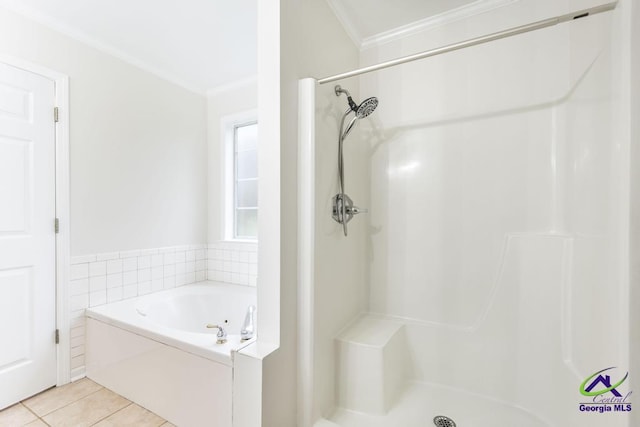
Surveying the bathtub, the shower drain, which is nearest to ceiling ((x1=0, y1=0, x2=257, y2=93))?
the bathtub

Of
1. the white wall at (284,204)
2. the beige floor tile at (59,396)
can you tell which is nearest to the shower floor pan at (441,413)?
the white wall at (284,204)

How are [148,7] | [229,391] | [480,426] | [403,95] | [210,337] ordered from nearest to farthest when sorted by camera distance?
[229,391]
[480,426]
[210,337]
[148,7]
[403,95]

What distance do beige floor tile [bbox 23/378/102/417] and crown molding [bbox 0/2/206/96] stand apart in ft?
7.99

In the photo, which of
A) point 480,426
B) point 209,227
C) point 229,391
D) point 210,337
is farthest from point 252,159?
point 480,426

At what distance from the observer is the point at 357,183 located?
1.89 meters

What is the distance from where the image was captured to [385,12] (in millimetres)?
1776

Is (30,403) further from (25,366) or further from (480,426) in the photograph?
(480,426)

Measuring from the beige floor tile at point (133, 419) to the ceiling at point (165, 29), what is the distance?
249 centimetres

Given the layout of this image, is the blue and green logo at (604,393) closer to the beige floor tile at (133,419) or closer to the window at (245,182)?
the beige floor tile at (133,419)

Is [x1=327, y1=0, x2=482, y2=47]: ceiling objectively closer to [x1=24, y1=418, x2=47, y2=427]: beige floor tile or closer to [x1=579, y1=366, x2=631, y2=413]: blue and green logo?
[x1=579, y1=366, x2=631, y2=413]: blue and green logo

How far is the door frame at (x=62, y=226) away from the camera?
1.96m

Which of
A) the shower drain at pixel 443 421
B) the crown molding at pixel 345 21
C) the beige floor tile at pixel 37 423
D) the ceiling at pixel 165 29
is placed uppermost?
the ceiling at pixel 165 29

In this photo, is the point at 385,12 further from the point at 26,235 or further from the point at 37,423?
the point at 37,423

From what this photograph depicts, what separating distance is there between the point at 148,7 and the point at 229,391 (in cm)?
229
